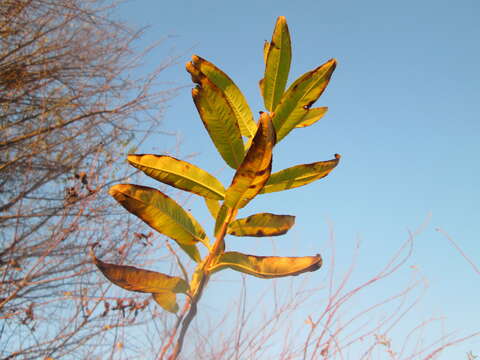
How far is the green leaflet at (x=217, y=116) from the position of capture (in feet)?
1.54

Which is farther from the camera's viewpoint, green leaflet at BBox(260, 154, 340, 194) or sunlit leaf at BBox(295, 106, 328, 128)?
sunlit leaf at BBox(295, 106, 328, 128)

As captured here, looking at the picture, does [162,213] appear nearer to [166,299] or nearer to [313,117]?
[166,299]

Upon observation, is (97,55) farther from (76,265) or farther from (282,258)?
(282,258)

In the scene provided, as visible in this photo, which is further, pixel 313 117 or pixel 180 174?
pixel 313 117

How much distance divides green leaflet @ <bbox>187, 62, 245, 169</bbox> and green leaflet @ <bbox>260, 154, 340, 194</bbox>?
0.05 meters

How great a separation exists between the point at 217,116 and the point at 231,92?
0.26 ft

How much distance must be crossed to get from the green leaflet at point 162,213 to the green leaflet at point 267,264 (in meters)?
0.05

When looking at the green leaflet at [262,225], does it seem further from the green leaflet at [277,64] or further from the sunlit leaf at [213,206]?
the green leaflet at [277,64]

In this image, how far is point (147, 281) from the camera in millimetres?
421

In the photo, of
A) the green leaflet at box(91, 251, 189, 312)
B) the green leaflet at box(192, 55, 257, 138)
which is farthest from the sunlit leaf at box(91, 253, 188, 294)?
the green leaflet at box(192, 55, 257, 138)

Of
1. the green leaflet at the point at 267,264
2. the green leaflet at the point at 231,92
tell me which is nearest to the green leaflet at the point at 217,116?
the green leaflet at the point at 231,92

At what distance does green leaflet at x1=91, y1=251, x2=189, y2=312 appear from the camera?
402 millimetres

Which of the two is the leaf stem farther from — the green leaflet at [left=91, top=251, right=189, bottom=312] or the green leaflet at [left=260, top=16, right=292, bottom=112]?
the green leaflet at [left=260, top=16, right=292, bottom=112]

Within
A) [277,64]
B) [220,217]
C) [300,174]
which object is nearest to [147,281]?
[220,217]
